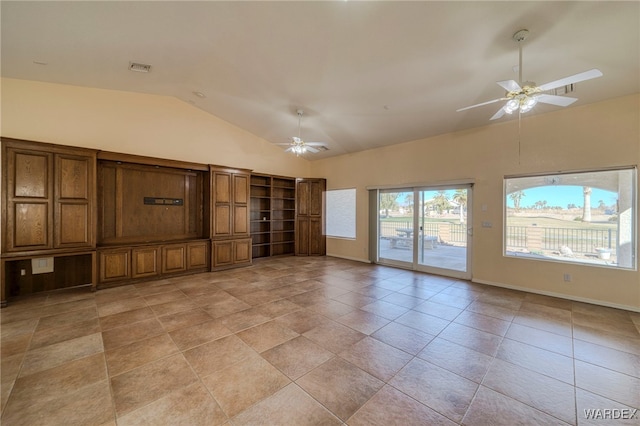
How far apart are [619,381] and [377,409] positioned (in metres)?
2.27

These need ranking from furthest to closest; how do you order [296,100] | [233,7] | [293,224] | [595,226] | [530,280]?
[293,224]
[296,100]
[530,280]
[595,226]
[233,7]

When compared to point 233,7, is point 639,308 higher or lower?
lower

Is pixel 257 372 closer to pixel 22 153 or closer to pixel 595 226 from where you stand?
pixel 22 153

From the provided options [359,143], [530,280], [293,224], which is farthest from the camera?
[293,224]

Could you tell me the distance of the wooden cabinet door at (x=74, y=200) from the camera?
419cm

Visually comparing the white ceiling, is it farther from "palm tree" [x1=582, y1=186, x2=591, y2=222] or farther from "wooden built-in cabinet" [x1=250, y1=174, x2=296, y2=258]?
"wooden built-in cabinet" [x1=250, y1=174, x2=296, y2=258]

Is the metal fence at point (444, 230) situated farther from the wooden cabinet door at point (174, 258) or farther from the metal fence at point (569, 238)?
the wooden cabinet door at point (174, 258)

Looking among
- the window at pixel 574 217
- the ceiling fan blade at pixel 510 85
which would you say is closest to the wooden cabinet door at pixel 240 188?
the ceiling fan blade at pixel 510 85

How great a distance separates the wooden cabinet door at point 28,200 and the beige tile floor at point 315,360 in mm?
1021

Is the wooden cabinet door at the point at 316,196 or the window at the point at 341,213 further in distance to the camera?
the wooden cabinet door at the point at 316,196

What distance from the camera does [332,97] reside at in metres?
4.73

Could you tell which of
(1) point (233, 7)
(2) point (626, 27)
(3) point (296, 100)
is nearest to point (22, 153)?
(1) point (233, 7)

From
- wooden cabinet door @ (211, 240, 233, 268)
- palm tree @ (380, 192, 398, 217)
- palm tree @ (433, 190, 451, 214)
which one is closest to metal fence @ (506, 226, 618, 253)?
palm tree @ (433, 190, 451, 214)

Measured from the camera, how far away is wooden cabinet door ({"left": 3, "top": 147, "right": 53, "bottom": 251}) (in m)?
3.82
